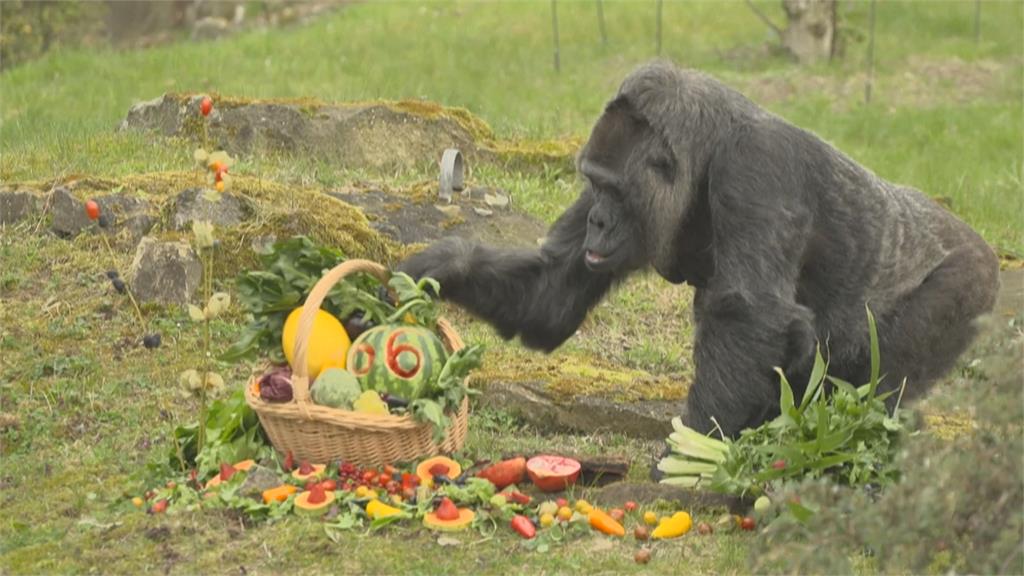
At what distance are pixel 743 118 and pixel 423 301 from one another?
4.19 feet

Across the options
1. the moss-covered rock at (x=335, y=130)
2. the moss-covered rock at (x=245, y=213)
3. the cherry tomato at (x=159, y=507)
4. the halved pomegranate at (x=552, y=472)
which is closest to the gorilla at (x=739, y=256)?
the halved pomegranate at (x=552, y=472)

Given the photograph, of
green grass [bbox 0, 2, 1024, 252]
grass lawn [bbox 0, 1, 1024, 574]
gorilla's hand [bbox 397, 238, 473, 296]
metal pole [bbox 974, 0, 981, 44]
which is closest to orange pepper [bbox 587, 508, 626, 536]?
grass lawn [bbox 0, 1, 1024, 574]

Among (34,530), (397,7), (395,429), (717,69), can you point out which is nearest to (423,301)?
(395,429)

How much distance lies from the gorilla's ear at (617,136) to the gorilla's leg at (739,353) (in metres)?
0.58

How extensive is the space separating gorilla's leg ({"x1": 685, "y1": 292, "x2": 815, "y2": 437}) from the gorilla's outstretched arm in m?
0.74

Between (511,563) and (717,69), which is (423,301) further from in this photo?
(717,69)

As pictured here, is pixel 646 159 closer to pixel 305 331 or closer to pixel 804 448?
pixel 804 448

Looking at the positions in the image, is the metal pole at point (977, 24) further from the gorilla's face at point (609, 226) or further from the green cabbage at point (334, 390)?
the green cabbage at point (334, 390)

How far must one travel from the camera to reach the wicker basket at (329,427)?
4430mm

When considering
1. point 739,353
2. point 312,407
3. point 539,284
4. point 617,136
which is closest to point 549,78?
point 539,284

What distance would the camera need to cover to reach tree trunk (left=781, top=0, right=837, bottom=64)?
14367 mm

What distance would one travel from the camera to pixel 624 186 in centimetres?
487

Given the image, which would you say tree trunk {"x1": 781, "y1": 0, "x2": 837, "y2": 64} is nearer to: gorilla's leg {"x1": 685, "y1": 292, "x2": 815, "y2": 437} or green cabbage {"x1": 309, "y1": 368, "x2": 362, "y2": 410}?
gorilla's leg {"x1": 685, "y1": 292, "x2": 815, "y2": 437}

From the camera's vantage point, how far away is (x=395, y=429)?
4539mm
